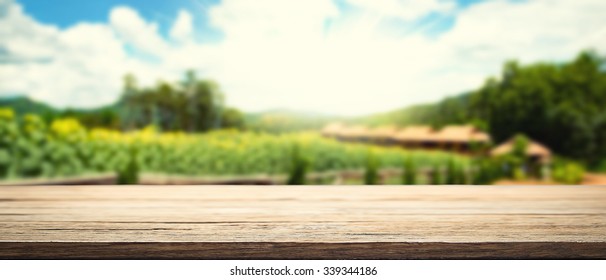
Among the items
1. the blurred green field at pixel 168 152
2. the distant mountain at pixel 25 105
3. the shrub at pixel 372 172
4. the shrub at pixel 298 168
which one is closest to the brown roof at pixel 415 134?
the blurred green field at pixel 168 152

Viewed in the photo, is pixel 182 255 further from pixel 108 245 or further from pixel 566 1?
pixel 566 1

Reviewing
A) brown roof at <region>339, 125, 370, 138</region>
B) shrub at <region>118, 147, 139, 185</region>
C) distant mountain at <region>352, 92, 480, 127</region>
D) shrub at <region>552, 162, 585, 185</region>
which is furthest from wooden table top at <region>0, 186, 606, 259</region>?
shrub at <region>552, 162, 585, 185</region>

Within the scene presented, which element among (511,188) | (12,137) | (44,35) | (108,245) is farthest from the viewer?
(44,35)

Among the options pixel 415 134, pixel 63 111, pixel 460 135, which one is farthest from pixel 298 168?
pixel 63 111

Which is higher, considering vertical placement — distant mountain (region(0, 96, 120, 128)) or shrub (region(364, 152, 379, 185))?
distant mountain (region(0, 96, 120, 128))

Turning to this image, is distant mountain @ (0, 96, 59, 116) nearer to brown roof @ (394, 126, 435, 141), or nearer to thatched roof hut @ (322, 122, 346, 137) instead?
thatched roof hut @ (322, 122, 346, 137)

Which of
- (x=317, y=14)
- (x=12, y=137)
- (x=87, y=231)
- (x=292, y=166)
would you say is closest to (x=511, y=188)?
(x=87, y=231)

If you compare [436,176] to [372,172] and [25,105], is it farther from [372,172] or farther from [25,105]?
[25,105]
